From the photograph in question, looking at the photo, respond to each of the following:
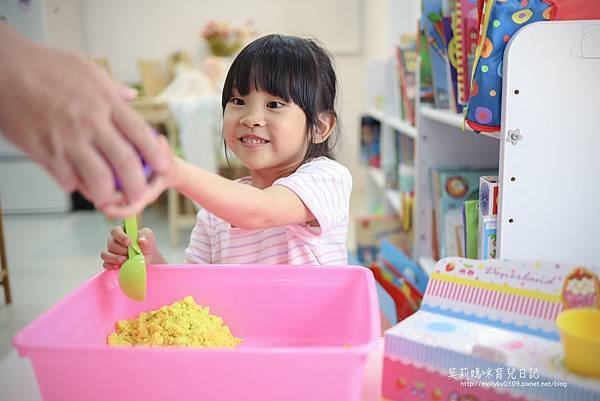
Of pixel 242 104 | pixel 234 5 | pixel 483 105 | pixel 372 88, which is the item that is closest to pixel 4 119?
pixel 242 104

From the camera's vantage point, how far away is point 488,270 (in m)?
0.60

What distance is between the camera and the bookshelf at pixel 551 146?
2.78 feet

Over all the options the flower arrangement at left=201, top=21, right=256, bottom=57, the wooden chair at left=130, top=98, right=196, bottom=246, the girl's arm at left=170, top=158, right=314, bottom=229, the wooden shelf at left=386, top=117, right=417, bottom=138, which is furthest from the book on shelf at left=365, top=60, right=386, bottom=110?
the girl's arm at left=170, top=158, right=314, bottom=229

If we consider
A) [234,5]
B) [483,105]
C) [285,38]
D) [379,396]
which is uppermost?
[234,5]

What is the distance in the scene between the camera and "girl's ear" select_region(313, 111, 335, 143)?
1.01m

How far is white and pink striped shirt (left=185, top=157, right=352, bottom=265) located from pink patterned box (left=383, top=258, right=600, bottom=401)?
0.72ft

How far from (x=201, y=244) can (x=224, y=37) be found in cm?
325

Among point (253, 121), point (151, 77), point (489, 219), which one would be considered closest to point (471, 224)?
point (489, 219)

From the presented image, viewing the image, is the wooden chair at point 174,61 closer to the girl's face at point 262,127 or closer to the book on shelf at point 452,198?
the book on shelf at point 452,198

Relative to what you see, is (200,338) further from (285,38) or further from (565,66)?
(565,66)

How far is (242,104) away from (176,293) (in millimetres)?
355

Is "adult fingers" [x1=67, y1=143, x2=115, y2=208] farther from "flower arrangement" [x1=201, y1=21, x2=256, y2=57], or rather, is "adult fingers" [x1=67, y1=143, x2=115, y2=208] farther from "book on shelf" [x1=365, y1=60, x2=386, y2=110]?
"flower arrangement" [x1=201, y1=21, x2=256, y2=57]

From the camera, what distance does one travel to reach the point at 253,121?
90 centimetres

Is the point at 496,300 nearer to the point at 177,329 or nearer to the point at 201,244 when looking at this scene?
the point at 177,329
